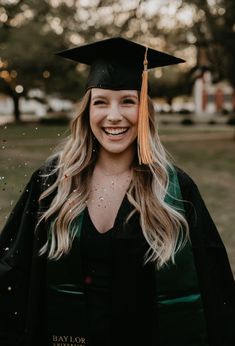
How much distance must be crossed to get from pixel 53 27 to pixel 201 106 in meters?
49.5

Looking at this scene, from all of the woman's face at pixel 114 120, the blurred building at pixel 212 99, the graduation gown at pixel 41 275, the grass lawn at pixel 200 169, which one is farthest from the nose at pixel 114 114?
the blurred building at pixel 212 99

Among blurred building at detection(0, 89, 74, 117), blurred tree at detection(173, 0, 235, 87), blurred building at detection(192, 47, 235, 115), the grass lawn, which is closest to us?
the grass lawn

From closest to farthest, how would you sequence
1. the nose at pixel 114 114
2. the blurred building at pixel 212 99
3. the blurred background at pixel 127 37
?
the nose at pixel 114 114, the blurred background at pixel 127 37, the blurred building at pixel 212 99

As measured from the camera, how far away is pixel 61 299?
2.38 metres

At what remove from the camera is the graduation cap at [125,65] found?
2309 millimetres

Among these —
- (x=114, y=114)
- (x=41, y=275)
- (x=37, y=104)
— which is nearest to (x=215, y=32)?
(x=114, y=114)

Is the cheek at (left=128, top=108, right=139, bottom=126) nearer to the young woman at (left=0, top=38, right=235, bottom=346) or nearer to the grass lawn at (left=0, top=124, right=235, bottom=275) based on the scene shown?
the young woman at (left=0, top=38, right=235, bottom=346)

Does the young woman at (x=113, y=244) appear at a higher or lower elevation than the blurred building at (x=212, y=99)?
higher

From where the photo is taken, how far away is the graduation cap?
231 cm

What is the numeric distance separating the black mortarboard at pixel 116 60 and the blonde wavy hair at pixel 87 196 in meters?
0.12

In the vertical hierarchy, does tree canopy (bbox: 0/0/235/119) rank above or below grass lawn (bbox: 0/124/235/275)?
above

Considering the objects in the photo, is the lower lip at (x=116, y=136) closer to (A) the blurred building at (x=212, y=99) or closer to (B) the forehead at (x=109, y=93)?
(B) the forehead at (x=109, y=93)

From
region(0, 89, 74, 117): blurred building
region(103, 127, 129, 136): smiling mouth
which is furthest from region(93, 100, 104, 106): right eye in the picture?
region(0, 89, 74, 117): blurred building

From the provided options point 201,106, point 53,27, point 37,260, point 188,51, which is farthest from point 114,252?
point 201,106
